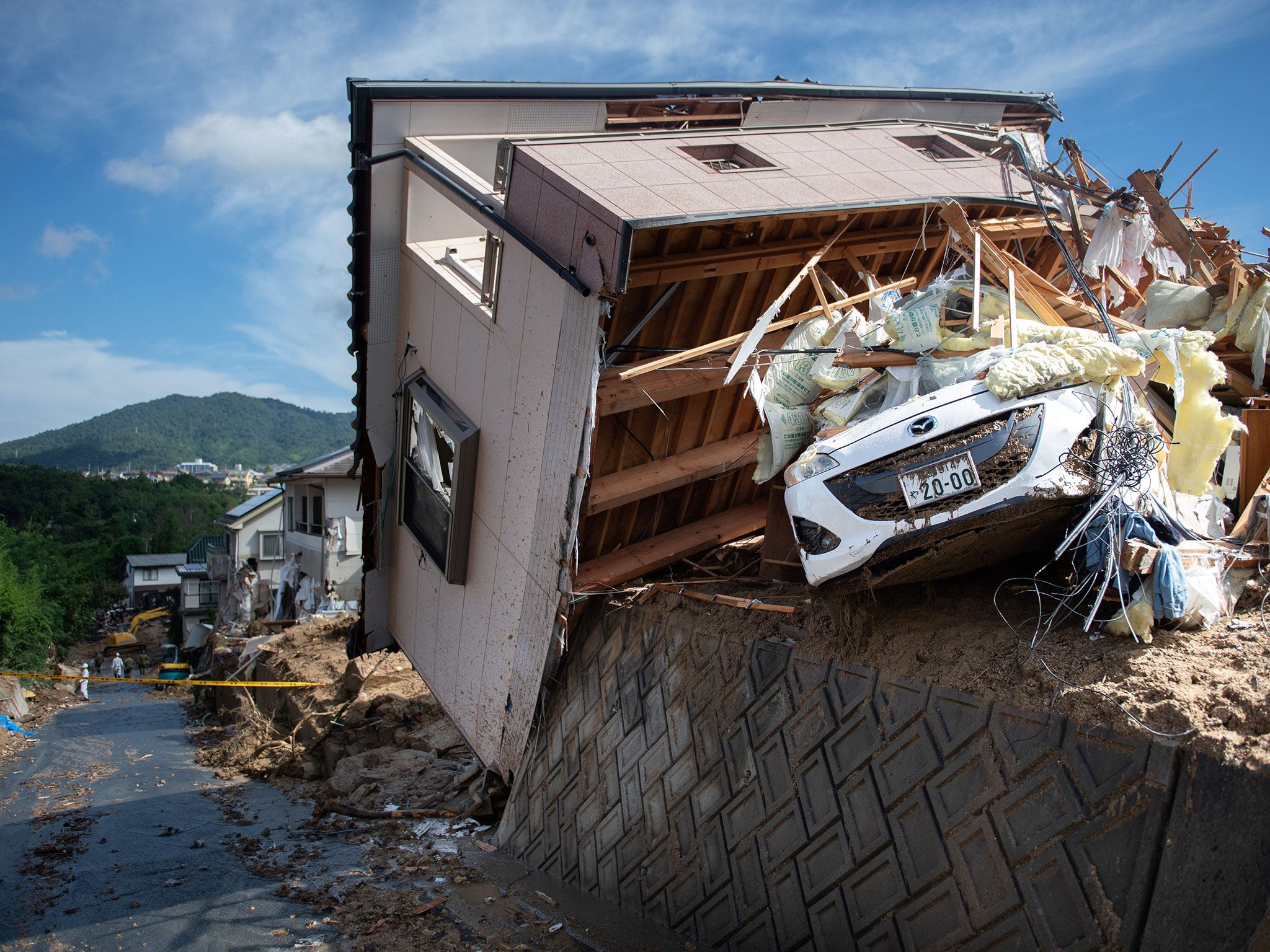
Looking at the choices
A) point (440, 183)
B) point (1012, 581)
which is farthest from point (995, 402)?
point (440, 183)

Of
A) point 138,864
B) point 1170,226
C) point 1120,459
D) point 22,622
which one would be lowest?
point 138,864

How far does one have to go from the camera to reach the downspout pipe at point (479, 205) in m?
5.98

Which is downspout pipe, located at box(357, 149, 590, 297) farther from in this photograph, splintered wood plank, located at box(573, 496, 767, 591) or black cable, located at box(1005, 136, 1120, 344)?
black cable, located at box(1005, 136, 1120, 344)

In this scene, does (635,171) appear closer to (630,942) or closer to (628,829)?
(628,829)

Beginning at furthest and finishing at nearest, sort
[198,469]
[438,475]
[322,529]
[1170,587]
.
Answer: [198,469], [322,529], [438,475], [1170,587]

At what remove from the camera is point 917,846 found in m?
4.41

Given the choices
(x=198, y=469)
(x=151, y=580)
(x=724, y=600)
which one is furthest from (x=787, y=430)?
(x=198, y=469)

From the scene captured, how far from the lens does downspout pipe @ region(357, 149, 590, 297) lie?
236 inches

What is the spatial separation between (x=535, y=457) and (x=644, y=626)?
1677mm

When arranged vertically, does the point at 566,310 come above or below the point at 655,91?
below

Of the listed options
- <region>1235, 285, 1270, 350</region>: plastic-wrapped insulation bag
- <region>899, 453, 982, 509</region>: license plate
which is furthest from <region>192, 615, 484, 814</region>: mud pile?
<region>1235, 285, 1270, 350</region>: plastic-wrapped insulation bag

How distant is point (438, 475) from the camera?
8.49 m

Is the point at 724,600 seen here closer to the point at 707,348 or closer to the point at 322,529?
the point at 707,348

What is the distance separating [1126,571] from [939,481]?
3.45 ft
